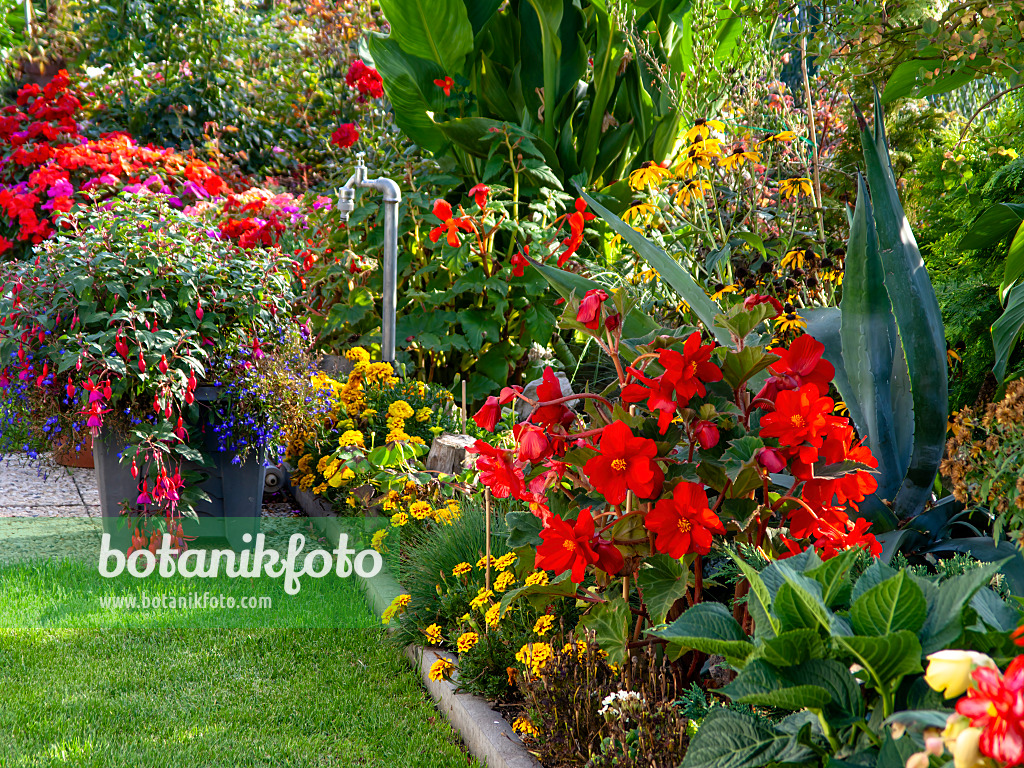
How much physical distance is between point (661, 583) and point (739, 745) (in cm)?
57

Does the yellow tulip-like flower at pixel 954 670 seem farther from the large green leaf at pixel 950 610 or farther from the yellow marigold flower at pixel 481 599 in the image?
the yellow marigold flower at pixel 481 599

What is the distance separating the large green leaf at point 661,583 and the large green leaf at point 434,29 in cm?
390

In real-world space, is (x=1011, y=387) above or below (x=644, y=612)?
above

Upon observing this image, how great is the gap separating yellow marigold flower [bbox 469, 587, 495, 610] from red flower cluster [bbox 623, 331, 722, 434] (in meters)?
0.87

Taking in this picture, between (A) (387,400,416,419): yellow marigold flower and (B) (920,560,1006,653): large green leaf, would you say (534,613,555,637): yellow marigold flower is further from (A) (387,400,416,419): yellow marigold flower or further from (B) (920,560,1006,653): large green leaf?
(A) (387,400,416,419): yellow marigold flower

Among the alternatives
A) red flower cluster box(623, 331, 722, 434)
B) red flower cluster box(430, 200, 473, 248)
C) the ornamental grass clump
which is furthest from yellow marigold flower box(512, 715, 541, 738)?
red flower cluster box(430, 200, 473, 248)

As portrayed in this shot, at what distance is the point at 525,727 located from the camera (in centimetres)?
197

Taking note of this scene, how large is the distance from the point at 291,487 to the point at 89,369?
1.61 meters

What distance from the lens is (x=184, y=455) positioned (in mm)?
3328

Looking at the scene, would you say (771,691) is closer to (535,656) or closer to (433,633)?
(535,656)

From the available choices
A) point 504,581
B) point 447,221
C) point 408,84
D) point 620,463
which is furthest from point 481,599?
point 408,84

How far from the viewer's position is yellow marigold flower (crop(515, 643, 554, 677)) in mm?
1971

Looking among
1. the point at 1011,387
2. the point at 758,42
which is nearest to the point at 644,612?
the point at 1011,387

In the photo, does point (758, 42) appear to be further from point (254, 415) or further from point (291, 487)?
point (291, 487)
